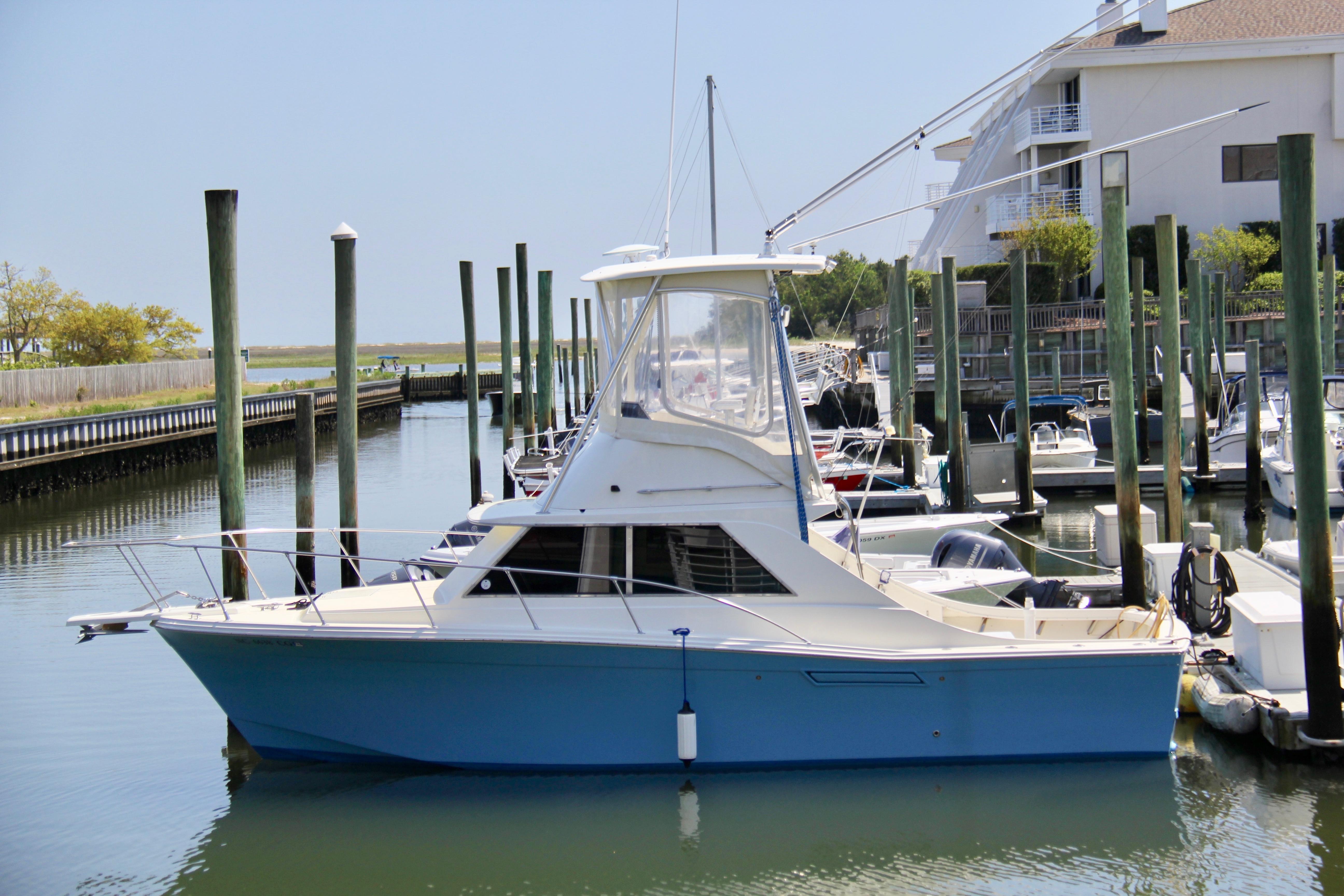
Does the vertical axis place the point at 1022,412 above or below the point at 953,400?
below

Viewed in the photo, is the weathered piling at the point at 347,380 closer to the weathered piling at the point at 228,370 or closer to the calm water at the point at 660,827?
the weathered piling at the point at 228,370

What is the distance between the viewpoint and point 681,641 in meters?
7.14

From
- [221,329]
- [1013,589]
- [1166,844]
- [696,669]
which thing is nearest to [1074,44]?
[696,669]

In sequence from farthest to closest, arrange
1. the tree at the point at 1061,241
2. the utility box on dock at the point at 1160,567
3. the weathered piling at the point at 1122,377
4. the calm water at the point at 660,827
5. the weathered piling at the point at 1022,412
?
1. the tree at the point at 1061,241
2. the weathered piling at the point at 1022,412
3. the utility box on dock at the point at 1160,567
4. the weathered piling at the point at 1122,377
5. the calm water at the point at 660,827

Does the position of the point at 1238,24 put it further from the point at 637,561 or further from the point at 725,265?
the point at 637,561

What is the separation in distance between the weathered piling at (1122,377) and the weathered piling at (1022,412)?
5.26m

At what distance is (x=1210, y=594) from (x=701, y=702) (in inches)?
195

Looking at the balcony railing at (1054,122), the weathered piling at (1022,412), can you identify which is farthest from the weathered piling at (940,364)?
the balcony railing at (1054,122)

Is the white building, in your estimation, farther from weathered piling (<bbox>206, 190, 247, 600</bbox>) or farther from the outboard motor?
weathered piling (<bbox>206, 190, 247, 600</bbox>)

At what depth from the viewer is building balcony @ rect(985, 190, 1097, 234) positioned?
37.4m

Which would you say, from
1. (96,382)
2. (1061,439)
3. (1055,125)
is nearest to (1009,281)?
(1055,125)

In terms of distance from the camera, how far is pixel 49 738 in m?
9.09

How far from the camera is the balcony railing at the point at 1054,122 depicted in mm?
37312

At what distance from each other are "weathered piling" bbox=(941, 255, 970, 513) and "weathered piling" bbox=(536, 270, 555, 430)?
790 cm
